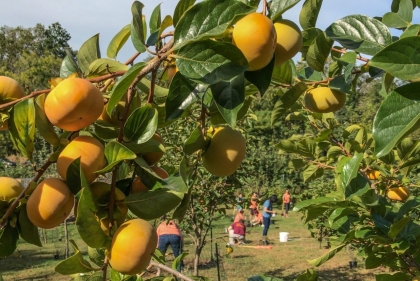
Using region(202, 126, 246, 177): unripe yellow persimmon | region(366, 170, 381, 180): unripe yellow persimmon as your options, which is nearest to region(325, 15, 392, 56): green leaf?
region(202, 126, 246, 177): unripe yellow persimmon

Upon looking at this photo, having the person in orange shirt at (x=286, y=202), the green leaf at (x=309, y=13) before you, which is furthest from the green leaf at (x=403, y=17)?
the person in orange shirt at (x=286, y=202)

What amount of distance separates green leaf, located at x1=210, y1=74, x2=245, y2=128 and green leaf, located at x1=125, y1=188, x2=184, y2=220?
0.19 metres

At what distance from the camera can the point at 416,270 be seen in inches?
71.5

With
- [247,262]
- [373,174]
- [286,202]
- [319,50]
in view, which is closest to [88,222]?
[319,50]

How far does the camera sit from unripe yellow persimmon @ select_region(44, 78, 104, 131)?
2.60ft

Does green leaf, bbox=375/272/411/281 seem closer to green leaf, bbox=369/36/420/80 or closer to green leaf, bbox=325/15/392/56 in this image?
green leaf, bbox=325/15/392/56

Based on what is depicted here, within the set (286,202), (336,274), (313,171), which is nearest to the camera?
(313,171)

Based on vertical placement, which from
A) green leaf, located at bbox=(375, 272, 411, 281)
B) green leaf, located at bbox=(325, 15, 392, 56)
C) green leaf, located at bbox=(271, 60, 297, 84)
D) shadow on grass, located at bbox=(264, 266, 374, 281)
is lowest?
shadow on grass, located at bbox=(264, 266, 374, 281)

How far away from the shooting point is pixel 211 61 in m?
0.76

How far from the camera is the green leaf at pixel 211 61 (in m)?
0.75

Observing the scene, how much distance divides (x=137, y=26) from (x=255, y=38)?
295 millimetres

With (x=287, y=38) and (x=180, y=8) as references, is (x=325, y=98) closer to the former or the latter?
(x=287, y=38)

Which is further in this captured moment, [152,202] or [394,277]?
[394,277]

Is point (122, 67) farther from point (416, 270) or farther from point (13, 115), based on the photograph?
point (416, 270)
